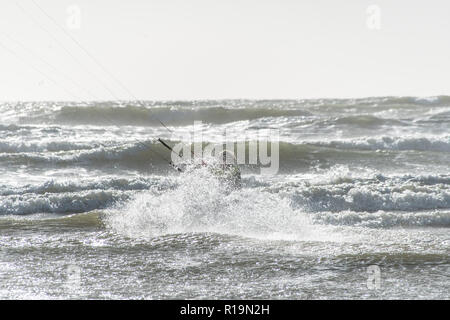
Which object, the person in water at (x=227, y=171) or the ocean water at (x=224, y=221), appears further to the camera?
the person in water at (x=227, y=171)

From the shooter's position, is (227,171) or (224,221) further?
(227,171)

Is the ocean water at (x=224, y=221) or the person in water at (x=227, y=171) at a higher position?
the person in water at (x=227, y=171)

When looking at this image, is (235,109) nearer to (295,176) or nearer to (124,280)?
(295,176)

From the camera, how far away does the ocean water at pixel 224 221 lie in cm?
788

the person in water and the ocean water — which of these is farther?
the person in water

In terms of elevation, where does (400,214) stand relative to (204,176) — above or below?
below

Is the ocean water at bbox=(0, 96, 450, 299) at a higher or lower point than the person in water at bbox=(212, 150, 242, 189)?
lower

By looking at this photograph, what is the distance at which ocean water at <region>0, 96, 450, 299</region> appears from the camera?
25.8 ft

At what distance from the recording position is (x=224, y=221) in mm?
11734

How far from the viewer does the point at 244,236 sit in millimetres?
10508

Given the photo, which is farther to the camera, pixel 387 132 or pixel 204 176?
pixel 387 132

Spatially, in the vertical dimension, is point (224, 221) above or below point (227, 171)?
below

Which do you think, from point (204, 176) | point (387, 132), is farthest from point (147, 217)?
point (387, 132)
